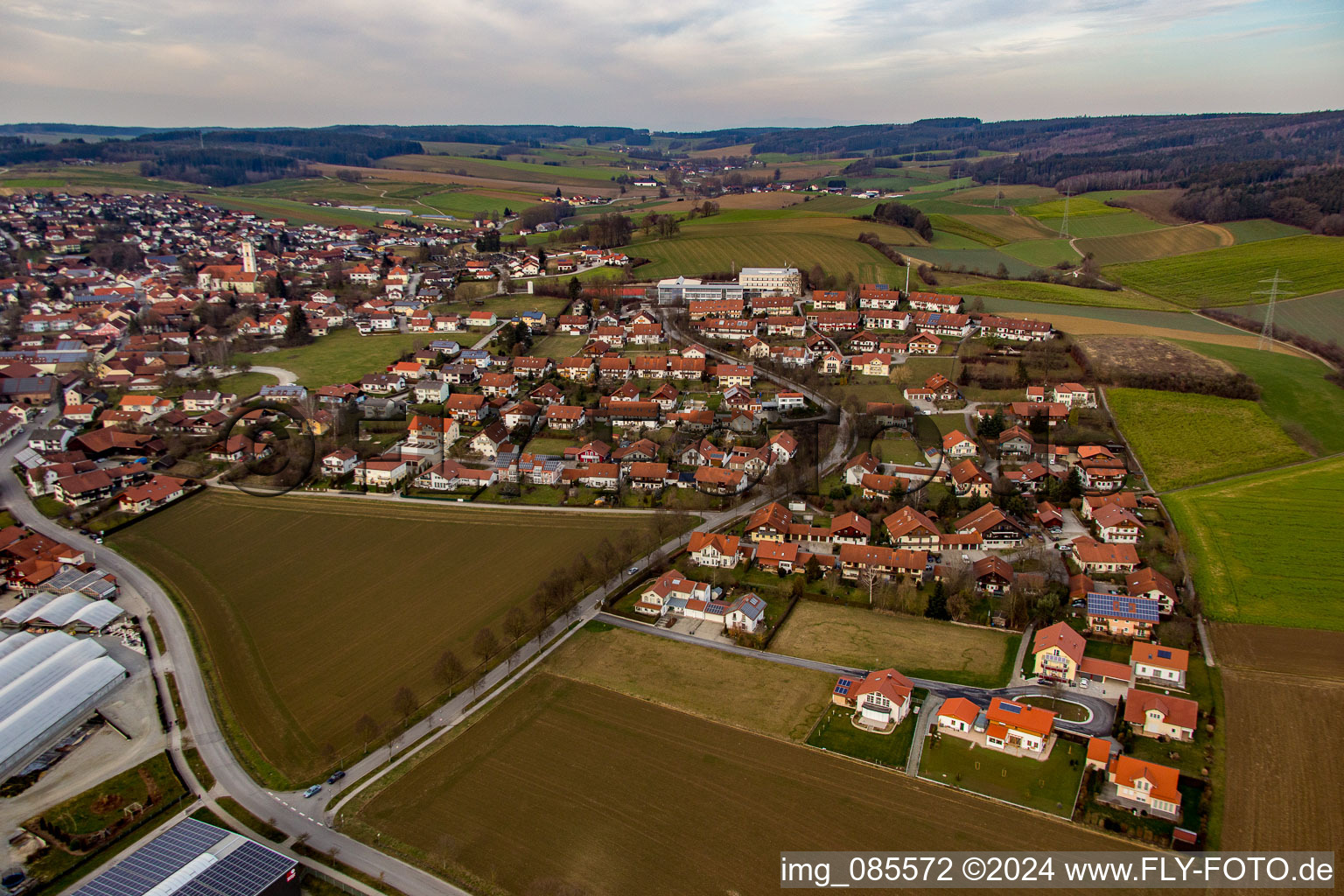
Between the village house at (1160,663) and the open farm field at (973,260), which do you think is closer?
the village house at (1160,663)

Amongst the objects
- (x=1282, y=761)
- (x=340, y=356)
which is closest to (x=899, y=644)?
(x=1282, y=761)

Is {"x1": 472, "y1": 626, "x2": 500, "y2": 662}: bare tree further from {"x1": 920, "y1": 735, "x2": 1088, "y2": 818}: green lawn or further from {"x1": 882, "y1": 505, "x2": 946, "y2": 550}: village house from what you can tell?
{"x1": 882, "y1": 505, "x2": 946, "y2": 550}: village house

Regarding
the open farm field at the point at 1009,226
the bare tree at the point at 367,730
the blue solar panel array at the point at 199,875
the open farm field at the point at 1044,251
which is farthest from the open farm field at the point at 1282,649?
the open farm field at the point at 1009,226

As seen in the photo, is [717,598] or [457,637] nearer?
[457,637]

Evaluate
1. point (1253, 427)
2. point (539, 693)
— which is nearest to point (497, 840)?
point (539, 693)

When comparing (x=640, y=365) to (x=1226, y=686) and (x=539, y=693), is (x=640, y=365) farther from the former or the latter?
(x=1226, y=686)

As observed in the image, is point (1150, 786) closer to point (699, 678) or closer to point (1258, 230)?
point (699, 678)

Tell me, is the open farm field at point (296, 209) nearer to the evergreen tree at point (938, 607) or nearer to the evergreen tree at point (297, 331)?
the evergreen tree at point (297, 331)
